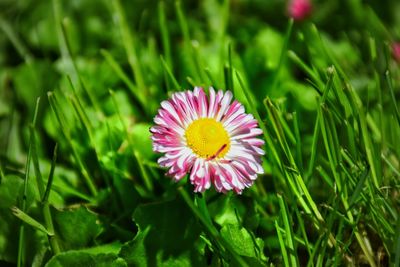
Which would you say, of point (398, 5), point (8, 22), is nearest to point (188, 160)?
point (8, 22)

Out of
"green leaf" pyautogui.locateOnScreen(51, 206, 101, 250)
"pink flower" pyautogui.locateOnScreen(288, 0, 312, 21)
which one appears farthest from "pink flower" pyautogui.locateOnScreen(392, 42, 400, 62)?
"green leaf" pyautogui.locateOnScreen(51, 206, 101, 250)

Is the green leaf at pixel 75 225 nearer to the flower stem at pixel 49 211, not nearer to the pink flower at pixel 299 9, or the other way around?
the flower stem at pixel 49 211

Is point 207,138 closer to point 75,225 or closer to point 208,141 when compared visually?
point 208,141

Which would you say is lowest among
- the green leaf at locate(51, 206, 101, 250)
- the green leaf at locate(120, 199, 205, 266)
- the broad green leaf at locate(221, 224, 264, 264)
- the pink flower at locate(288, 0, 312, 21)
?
the broad green leaf at locate(221, 224, 264, 264)

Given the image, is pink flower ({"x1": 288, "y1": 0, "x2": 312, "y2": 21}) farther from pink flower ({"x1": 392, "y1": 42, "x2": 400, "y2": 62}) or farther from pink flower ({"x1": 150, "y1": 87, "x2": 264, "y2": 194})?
pink flower ({"x1": 150, "y1": 87, "x2": 264, "y2": 194})

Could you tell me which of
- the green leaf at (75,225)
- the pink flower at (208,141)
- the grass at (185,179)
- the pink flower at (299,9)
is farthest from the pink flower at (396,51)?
the green leaf at (75,225)

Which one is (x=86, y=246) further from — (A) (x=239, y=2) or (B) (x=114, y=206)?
(A) (x=239, y=2)
